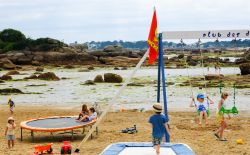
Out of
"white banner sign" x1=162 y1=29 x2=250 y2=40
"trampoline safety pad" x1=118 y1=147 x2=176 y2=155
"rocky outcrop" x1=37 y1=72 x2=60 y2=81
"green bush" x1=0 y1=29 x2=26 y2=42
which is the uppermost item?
"green bush" x1=0 y1=29 x2=26 y2=42

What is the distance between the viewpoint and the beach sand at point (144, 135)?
46.3 ft

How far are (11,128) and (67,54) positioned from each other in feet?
258

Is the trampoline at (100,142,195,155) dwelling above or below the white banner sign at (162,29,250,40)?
below

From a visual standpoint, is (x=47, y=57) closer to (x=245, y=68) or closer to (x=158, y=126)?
(x=245, y=68)

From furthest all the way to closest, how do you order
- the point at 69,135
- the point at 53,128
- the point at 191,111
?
the point at 191,111, the point at 69,135, the point at 53,128

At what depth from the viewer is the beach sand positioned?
1412 centimetres

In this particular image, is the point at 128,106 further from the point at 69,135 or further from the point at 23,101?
the point at 69,135

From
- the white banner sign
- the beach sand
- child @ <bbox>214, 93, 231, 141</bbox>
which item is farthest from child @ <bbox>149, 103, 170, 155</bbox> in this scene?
child @ <bbox>214, 93, 231, 141</bbox>

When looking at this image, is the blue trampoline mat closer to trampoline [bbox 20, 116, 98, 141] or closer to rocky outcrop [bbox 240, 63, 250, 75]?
trampoline [bbox 20, 116, 98, 141]

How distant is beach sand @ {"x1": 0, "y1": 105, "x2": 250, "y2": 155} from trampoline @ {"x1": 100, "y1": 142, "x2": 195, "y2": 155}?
237 centimetres

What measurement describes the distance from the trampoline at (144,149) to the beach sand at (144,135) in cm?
237

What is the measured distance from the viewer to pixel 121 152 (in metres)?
10.8

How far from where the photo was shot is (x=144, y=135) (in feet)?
55.3

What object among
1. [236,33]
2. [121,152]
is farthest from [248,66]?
[121,152]
